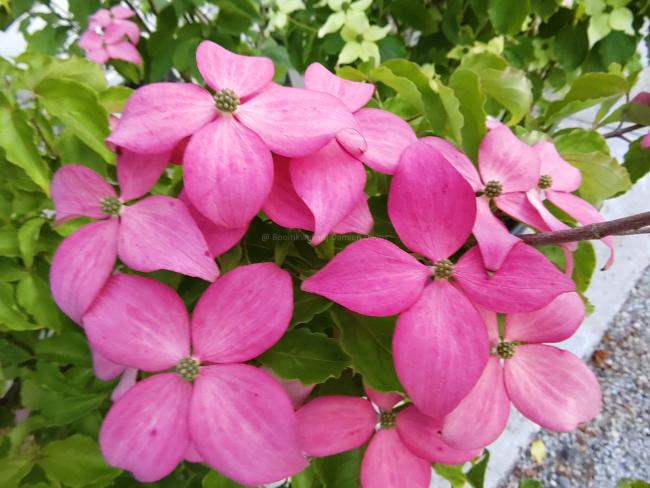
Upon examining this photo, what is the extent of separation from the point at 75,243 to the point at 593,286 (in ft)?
3.31

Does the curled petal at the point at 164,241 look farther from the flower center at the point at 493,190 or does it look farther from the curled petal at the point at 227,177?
the flower center at the point at 493,190

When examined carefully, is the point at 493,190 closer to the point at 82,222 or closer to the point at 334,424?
the point at 334,424

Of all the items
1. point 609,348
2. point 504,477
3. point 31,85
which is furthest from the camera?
point 609,348

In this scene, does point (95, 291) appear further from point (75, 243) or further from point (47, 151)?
point (47, 151)

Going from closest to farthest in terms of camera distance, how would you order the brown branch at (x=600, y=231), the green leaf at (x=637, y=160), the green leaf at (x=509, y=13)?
the brown branch at (x=600, y=231) < the green leaf at (x=637, y=160) < the green leaf at (x=509, y=13)

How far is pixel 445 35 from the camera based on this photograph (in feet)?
2.95

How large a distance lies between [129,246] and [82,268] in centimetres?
3

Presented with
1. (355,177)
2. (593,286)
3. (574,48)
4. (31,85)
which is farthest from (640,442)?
(31,85)

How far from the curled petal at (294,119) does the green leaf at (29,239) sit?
0.25 meters

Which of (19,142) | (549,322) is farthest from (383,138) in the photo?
(19,142)

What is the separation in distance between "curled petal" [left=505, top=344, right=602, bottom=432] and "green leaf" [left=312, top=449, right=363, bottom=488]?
0.13 meters

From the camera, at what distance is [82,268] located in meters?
0.25

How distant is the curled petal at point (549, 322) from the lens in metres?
0.30

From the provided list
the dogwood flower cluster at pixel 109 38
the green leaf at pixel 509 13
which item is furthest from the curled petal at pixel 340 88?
the dogwood flower cluster at pixel 109 38
